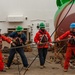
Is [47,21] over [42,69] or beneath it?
over

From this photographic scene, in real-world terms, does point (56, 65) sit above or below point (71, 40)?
below

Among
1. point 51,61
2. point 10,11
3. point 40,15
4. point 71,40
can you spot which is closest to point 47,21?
point 40,15

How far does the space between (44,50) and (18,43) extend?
106 cm

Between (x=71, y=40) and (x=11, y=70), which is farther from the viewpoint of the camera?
(x=11, y=70)

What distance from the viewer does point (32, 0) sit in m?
20.1

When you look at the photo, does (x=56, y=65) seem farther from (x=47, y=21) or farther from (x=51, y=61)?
(x=47, y=21)

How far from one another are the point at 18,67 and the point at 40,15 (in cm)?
902

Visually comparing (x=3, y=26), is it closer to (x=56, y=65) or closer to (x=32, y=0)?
(x=32, y=0)

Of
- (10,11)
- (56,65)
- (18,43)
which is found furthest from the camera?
(10,11)

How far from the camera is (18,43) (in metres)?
11.0

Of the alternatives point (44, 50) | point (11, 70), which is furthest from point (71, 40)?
point (11, 70)

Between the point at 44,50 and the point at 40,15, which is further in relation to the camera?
the point at 40,15

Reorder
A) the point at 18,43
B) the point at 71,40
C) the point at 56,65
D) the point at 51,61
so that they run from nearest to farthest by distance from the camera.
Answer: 1. the point at 71,40
2. the point at 18,43
3. the point at 56,65
4. the point at 51,61

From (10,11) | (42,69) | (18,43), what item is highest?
(10,11)
